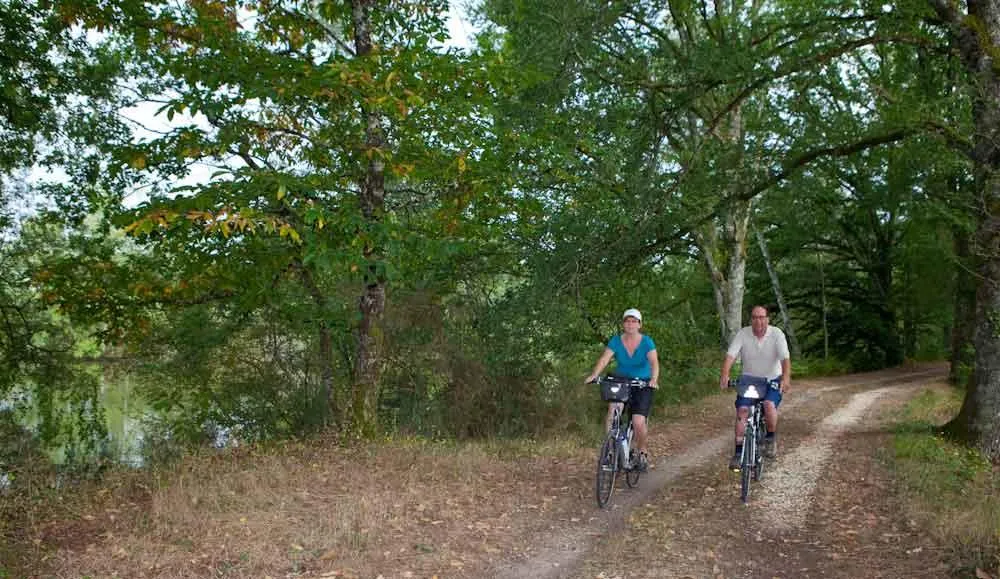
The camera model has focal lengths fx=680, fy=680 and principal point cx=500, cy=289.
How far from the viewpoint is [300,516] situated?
20.2ft

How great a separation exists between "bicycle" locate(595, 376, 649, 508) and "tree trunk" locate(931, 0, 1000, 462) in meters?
5.11

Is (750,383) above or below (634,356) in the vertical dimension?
below

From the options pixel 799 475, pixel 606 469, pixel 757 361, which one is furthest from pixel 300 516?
pixel 799 475

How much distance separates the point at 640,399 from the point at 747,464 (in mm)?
1317

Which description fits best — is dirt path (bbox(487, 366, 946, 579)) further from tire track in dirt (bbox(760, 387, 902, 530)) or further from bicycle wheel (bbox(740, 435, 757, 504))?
bicycle wheel (bbox(740, 435, 757, 504))

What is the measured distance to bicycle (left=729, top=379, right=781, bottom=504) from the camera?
7230 millimetres

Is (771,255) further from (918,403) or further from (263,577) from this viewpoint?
(263,577)

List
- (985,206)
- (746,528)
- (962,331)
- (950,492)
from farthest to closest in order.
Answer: (962,331), (985,206), (950,492), (746,528)

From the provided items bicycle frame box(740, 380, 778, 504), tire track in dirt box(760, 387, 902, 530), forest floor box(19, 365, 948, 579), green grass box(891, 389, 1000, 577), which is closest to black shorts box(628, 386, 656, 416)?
forest floor box(19, 365, 948, 579)

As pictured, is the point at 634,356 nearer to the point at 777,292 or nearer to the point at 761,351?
the point at 761,351

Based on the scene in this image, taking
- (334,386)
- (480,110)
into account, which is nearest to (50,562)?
(480,110)

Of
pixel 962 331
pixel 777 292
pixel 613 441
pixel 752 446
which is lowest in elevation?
pixel 752 446

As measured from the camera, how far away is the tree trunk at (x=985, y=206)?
28.3ft

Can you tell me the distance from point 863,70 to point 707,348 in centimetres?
691
